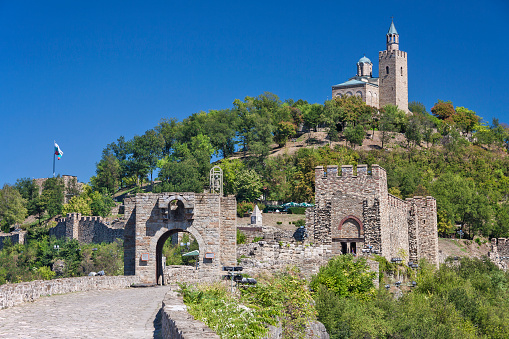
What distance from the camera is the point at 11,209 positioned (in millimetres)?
79125

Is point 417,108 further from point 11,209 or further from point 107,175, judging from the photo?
point 11,209

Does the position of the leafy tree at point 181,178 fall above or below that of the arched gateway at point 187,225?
above

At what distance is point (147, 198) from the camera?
2444 centimetres

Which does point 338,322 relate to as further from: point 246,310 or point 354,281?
point 246,310

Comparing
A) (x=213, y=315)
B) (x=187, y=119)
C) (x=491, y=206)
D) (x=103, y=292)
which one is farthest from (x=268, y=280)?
(x=187, y=119)

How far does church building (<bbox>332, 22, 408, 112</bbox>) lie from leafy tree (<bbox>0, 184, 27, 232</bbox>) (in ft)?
155

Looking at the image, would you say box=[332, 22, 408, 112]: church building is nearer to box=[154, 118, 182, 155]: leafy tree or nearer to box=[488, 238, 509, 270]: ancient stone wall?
box=[154, 118, 182, 155]: leafy tree

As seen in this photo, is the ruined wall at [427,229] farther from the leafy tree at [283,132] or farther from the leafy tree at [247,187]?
the leafy tree at [283,132]

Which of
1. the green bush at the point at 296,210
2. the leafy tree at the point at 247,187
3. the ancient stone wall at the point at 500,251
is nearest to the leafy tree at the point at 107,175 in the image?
the leafy tree at the point at 247,187

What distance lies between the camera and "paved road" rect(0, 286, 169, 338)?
1192 centimetres

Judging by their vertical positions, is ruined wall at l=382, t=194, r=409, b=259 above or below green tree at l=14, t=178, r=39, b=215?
below

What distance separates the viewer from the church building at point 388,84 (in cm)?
10076

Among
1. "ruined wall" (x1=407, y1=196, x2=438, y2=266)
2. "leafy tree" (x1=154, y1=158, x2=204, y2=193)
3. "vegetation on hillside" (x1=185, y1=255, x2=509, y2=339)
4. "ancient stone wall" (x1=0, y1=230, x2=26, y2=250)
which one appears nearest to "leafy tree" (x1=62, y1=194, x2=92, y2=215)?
"ancient stone wall" (x1=0, y1=230, x2=26, y2=250)

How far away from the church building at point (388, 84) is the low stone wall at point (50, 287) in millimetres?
81628
